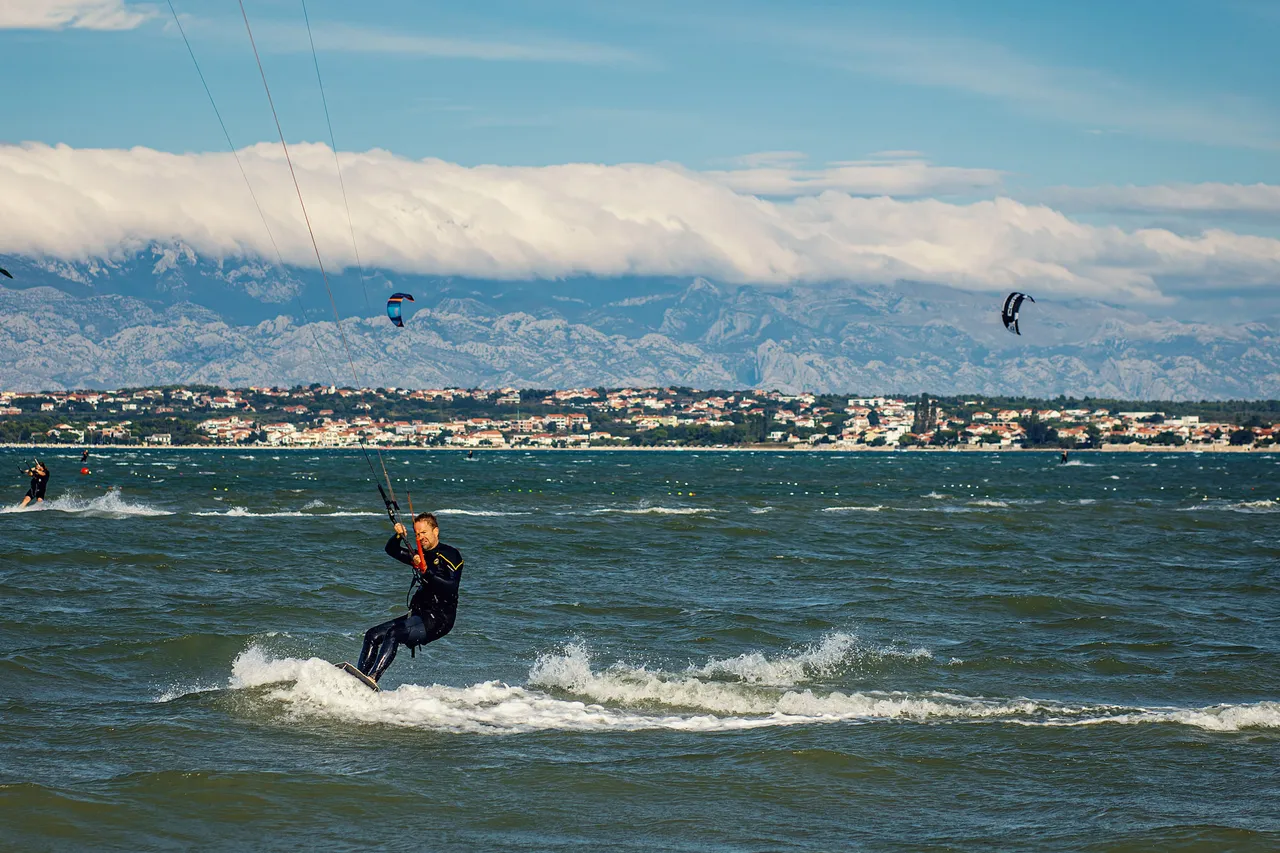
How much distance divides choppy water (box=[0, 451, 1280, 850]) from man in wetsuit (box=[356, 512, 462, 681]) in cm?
70

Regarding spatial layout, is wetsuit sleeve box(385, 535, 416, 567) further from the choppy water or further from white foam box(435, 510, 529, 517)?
white foam box(435, 510, 529, 517)

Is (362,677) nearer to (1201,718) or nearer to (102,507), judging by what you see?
(1201,718)

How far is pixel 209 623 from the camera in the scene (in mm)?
19984

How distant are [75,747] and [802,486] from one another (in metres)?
71.9

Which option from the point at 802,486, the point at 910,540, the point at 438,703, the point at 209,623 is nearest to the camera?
the point at 438,703

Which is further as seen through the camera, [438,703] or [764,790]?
[438,703]

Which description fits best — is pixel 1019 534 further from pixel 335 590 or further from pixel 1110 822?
pixel 1110 822

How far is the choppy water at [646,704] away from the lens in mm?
10656

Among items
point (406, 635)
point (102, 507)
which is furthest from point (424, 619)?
point (102, 507)

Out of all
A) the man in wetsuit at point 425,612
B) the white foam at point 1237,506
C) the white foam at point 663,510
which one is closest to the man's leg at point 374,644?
the man in wetsuit at point 425,612

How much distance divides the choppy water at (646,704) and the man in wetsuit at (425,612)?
70cm

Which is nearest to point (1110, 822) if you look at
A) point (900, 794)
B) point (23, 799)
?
point (900, 794)

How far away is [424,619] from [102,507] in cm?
3994

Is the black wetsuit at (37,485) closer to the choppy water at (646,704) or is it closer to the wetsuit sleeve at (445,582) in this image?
the choppy water at (646,704)
